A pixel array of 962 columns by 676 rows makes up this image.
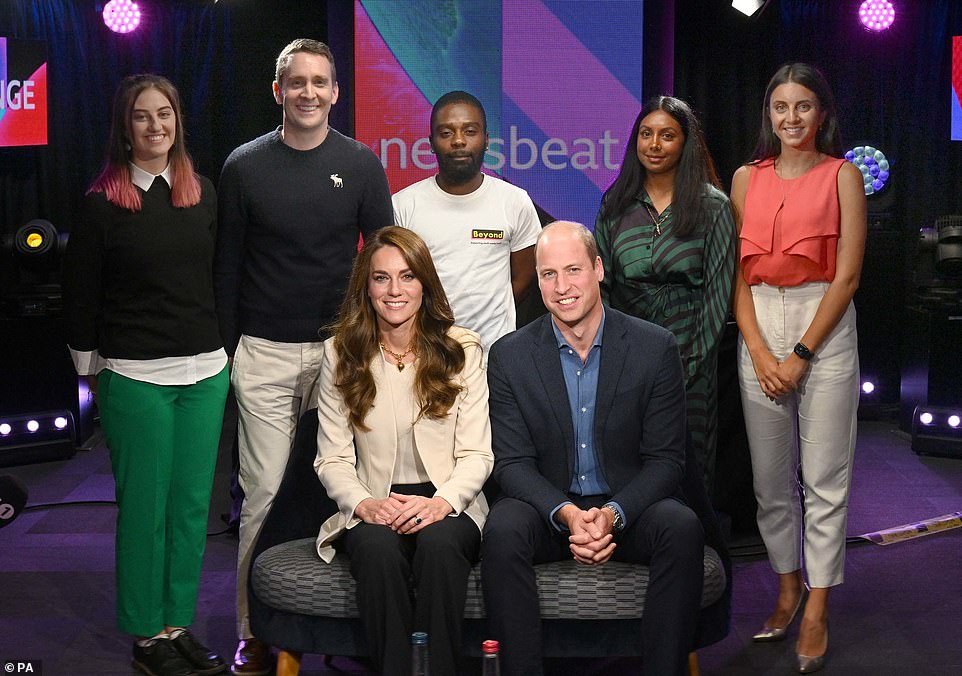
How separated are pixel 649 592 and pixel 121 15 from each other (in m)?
6.37

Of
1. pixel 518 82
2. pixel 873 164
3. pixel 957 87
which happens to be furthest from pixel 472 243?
pixel 957 87

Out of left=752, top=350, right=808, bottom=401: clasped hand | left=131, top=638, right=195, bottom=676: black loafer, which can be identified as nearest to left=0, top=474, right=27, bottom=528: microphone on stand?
left=131, top=638, right=195, bottom=676: black loafer

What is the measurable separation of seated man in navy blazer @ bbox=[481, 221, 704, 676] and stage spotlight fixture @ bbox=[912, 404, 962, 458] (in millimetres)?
4000

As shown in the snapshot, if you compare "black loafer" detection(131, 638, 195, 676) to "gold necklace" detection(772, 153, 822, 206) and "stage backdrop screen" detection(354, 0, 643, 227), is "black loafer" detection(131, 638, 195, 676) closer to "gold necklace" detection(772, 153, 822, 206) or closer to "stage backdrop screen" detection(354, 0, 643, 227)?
"gold necklace" detection(772, 153, 822, 206)

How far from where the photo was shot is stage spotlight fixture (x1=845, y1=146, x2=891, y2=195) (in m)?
8.05

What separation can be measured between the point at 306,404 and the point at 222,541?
165 cm

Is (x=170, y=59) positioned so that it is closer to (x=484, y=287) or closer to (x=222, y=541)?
(x=222, y=541)

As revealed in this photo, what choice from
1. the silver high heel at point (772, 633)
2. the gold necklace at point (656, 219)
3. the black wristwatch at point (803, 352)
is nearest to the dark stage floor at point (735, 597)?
the silver high heel at point (772, 633)

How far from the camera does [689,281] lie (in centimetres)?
384

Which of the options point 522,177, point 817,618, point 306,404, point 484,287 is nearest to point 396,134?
point 522,177

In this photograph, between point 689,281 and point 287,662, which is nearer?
point 287,662

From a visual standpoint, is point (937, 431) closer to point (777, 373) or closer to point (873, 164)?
point (873, 164)

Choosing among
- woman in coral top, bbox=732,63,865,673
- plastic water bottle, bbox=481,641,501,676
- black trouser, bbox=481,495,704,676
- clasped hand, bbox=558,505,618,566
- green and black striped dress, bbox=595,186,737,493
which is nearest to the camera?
plastic water bottle, bbox=481,641,501,676

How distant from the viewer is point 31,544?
502cm
